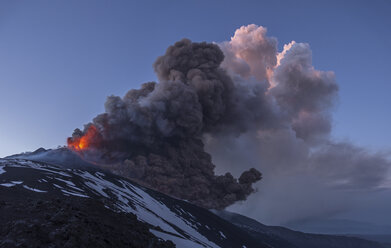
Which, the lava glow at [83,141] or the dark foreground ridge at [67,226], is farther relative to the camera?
the lava glow at [83,141]

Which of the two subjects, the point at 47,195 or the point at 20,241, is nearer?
the point at 20,241

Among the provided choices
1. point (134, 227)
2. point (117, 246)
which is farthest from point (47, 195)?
point (117, 246)

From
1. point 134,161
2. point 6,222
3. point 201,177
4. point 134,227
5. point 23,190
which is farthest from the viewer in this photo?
point 201,177

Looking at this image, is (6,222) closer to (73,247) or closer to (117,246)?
(73,247)

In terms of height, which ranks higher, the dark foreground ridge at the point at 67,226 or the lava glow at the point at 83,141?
the lava glow at the point at 83,141

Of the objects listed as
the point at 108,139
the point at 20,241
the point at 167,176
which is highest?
the point at 108,139

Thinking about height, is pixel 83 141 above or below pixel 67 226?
above

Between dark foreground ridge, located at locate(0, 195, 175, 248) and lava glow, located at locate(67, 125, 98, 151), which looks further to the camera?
lava glow, located at locate(67, 125, 98, 151)

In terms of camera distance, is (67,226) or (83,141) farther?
(83,141)
